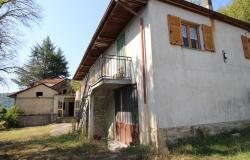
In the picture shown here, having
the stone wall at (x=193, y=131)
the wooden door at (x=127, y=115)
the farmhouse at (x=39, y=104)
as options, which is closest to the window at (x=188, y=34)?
the wooden door at (x=127, y=115)

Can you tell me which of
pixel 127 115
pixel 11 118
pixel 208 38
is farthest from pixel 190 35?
pixel 11 118

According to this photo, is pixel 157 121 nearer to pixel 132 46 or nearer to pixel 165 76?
pixel 165 76

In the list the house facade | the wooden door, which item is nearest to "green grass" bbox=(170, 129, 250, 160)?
the house facade

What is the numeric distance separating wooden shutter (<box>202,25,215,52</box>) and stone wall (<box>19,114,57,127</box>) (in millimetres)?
22030

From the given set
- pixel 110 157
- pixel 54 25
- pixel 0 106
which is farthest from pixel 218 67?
pixel 0 106

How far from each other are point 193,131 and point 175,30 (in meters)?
4.17

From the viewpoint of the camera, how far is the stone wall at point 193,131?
688 centimetres

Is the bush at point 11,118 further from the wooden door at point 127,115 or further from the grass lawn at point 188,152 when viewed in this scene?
the wooden door at point 127,115

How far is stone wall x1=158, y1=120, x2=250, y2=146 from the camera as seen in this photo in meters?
6.88

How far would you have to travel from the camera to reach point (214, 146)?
21.9 ft

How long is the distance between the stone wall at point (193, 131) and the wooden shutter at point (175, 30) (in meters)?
3.47

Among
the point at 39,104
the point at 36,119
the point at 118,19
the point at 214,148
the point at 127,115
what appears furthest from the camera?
the point at 39,104

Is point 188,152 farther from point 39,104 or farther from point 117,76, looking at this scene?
point 39,104

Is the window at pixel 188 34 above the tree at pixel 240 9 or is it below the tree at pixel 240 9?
below
